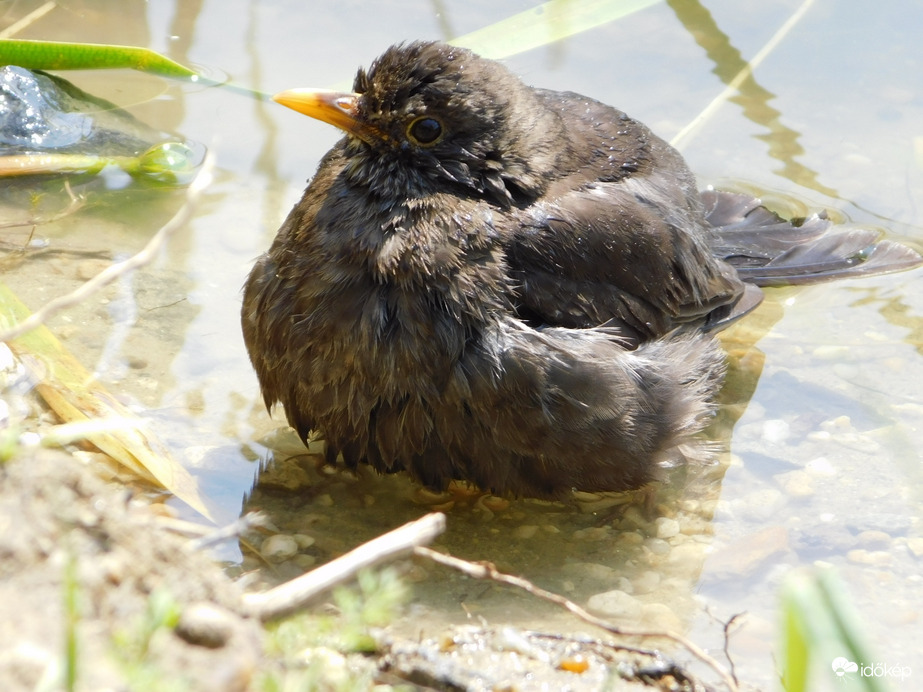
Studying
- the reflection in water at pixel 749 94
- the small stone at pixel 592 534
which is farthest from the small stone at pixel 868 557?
the reflection in water at pixel 749 94

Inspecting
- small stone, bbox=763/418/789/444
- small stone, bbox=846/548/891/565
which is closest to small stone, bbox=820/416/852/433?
small stone, bbox=763/418/789/444

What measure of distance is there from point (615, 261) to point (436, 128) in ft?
2.50

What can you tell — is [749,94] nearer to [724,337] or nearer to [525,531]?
[724,337]

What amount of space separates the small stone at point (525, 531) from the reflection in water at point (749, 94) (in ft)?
9.64

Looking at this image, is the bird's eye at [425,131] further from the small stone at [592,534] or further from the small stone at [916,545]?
the small stone at [916,545]

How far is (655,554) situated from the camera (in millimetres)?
3693

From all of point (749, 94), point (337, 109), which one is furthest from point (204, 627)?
point (749, 94)

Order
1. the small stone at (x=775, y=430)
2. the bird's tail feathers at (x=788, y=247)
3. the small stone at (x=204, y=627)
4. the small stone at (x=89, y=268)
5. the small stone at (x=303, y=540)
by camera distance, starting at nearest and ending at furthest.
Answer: the small stone at (x=204, y=627), the small stone at (x=303, y=540), the small stone at (x=775, y=430), the small stone at (x=89, y=268), the bird's tail feathers at (x=788, y=247)

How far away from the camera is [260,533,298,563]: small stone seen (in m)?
3.36

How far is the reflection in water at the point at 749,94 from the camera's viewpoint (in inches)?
232

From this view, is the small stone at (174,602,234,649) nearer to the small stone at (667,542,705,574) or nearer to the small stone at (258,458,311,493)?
the small stone at (258,458,311,493)

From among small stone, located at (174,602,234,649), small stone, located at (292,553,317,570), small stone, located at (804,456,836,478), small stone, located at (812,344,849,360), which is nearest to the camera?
small stone, located at (174,602,234,649)

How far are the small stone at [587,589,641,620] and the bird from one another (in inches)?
15.8

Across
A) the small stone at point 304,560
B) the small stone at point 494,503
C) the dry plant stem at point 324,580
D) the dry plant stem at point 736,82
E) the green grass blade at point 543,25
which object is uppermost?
the green grass blade at point 543,25
